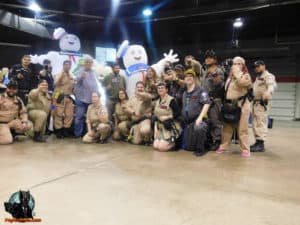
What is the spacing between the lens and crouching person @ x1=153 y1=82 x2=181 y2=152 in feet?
13.7

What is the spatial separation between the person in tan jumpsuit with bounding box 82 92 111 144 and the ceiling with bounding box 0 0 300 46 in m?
3.85

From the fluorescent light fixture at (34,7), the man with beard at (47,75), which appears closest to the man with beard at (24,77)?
the man with beard at (47,75)

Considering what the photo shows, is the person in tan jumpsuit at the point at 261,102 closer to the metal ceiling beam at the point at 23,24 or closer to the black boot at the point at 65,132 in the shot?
the black boot at the point at 65,132

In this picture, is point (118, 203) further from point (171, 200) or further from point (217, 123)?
point (217, 123)

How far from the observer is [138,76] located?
5.50m

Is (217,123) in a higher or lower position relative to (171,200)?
higher

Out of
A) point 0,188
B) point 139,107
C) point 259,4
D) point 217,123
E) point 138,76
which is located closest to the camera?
point 0,188

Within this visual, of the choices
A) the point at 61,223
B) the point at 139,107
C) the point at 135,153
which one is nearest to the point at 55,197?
the point at 61,223

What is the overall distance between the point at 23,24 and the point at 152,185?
743 cm

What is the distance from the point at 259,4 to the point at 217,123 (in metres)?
3.75

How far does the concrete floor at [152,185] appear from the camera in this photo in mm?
2059

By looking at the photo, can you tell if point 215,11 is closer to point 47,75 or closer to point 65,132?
point 47,75

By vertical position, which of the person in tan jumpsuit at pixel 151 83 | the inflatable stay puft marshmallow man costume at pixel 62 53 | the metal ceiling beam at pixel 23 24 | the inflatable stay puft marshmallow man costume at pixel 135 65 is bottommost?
the person in tan jumpsuit at pixel 151 83

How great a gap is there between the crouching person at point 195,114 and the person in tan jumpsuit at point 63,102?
7.23 feet
